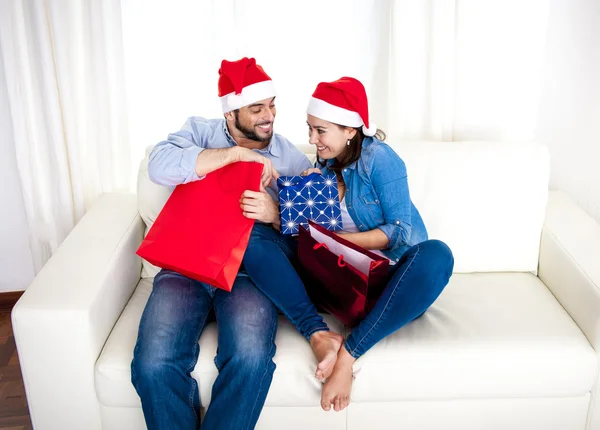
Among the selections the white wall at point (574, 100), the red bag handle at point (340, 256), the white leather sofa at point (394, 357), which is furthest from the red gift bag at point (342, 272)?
the white wall at point (574, 100)

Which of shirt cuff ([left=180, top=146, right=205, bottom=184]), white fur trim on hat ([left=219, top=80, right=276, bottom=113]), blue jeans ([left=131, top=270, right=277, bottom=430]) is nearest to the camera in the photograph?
blue jeans ([left=131, top=270, right=277, bottom=430])

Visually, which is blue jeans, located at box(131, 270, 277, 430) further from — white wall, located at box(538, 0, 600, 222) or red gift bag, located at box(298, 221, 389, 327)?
white wall, located at box(538, 0, 600, 222)

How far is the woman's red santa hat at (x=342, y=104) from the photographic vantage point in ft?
5.94

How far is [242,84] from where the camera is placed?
1833mm

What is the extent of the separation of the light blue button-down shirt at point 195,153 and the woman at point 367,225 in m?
0.11

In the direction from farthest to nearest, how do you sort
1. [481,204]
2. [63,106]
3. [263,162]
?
1. [63,106]
2. [481,204]
3. [263,162]

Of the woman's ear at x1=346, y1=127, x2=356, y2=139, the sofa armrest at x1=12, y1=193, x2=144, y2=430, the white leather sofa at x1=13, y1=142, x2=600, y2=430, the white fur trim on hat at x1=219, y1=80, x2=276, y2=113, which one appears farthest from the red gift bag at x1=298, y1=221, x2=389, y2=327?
the sofa armrest at x1=12, y1=193, x2=144, y2=430

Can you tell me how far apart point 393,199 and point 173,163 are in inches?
25.0

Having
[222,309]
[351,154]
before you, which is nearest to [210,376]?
[222,309]

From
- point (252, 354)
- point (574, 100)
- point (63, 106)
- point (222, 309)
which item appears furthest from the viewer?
point (574, 100)

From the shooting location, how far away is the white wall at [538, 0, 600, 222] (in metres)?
2.35

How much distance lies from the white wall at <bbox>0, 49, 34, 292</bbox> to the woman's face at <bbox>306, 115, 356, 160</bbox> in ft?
4.29

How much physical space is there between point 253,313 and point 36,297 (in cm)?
56

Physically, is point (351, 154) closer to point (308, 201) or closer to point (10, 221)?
point (308, 201)
